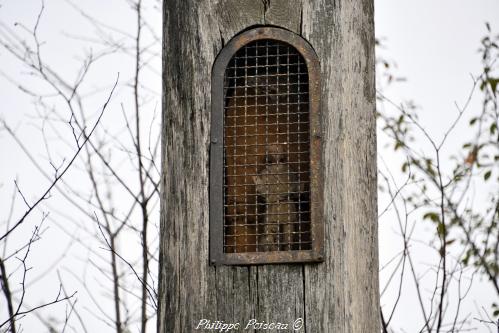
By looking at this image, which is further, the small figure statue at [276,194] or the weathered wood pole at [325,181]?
the small figure statue at [276,194]

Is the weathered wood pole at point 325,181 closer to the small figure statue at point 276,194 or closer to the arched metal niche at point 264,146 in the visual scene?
the arched metal niche at point 264,146

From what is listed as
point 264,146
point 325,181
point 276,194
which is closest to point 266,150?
point 264,146

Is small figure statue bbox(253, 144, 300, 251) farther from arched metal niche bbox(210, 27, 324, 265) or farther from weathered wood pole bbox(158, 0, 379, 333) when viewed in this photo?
weathered wood pole bbox(158, 0, 379, 333)

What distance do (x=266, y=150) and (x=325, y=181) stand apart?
0.93 feet

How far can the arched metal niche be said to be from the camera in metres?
3.08

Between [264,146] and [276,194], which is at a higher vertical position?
[264,146]

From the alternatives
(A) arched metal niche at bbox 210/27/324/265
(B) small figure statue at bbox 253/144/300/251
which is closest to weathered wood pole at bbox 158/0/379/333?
(A) arched metal niche at bbox 210/27/324/265

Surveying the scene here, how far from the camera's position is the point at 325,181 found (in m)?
3.04

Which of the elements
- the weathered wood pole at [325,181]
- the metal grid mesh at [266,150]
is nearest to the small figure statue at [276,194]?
the metal grid mesh at [266,150]

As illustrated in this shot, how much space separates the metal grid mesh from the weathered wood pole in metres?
0.09

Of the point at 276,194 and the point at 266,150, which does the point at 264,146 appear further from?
the point at 276,194

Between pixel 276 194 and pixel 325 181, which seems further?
pixel 276 194

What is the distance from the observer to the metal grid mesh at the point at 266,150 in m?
3.12

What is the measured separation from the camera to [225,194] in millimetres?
3150
